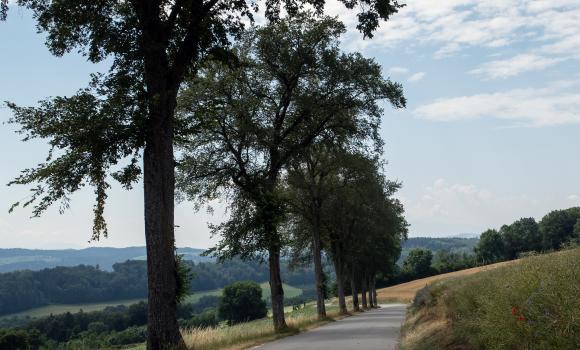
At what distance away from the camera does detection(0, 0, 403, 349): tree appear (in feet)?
45.5

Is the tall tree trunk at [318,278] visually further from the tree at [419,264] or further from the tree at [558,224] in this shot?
the tree at [419,264]

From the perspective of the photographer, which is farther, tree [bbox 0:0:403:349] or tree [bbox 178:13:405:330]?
tree [bbox 178:13:405:330]

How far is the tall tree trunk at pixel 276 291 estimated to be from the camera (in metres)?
25.8

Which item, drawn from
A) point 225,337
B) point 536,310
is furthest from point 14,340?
point 536,310

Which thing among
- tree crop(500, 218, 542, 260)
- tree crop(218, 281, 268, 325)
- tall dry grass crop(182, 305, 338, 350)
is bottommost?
tree crop(218, 281, 268, 325)

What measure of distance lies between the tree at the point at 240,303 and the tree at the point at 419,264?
47958mm

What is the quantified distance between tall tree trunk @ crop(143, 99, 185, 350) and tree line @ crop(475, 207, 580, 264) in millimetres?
105713

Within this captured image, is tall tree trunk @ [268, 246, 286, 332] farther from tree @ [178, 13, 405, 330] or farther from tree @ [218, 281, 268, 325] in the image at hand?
tree @ [218, 281, 268, 325]

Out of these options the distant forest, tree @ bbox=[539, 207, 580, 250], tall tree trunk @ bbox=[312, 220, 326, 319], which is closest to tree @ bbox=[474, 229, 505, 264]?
tree @ bbox=[539, 207, 580, 250]

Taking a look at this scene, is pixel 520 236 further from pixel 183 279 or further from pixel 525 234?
pixel 183 279

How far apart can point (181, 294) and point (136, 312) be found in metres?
67.1

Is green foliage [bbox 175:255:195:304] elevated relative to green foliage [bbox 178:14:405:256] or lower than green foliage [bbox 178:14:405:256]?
lower

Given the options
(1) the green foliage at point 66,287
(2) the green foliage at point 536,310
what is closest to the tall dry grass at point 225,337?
(2) the green foliage at point 536,310

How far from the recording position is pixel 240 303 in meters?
97.6
